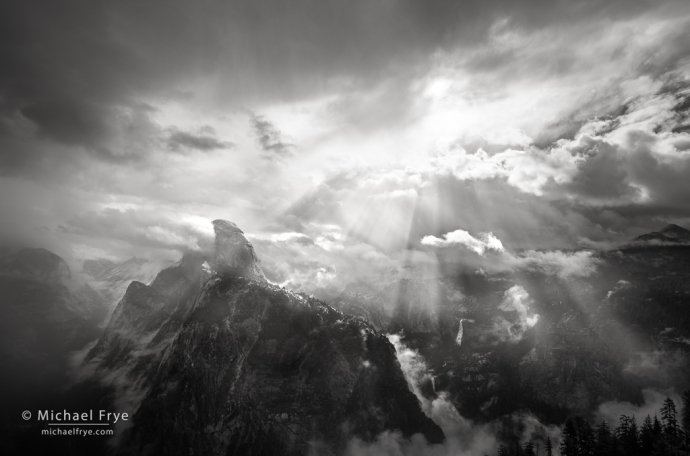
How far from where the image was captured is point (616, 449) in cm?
14062

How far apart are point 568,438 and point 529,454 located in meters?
27.3

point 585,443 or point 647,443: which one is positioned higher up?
point 647,443

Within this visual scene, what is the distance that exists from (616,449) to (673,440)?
27350 mm

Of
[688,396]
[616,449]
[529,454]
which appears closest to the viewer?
[616,449]

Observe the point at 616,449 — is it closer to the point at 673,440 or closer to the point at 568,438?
the point at 673,440

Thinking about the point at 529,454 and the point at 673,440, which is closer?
the point at 673,440

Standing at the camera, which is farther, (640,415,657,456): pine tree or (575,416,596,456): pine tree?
(575,416,596,456): pine tree

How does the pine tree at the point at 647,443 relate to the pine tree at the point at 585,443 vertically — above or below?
above

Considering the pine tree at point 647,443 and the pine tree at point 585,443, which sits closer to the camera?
the pine tree at point 647,443

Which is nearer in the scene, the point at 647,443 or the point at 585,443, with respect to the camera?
the point at 647,443

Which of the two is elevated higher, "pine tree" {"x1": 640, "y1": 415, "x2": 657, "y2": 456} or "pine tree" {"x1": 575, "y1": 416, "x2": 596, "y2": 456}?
"pine tree" {"x1": 640, "y1": 415, "x2": 657, "y2": 456}

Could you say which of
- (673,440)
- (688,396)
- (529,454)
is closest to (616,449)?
(673,440)

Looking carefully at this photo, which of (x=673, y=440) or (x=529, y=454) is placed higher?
(x=673, y=440)

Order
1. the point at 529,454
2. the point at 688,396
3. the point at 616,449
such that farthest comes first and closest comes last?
the point at 688,396
the point at 529,454
the point at 616,449
